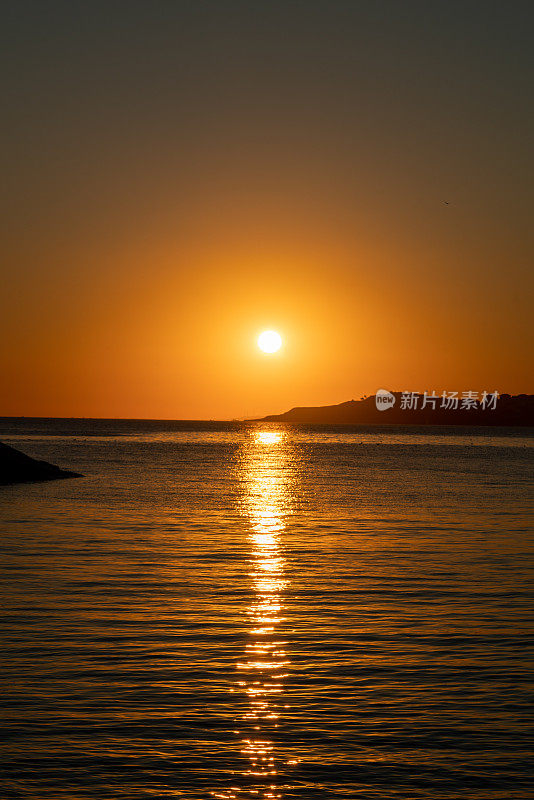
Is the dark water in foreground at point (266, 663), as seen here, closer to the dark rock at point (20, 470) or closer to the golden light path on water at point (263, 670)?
the golden light path on water at point (263, 670)

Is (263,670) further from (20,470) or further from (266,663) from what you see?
(20,470)

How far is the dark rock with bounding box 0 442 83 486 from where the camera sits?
65188 millimetres

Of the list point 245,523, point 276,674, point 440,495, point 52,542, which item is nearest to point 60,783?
point 276,674

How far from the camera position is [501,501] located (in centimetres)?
5262

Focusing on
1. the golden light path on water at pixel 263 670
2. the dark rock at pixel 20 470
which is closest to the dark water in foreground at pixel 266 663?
the golden light path on water at pixel 263 670

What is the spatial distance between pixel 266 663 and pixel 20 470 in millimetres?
53494

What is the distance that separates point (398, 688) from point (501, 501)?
39.7m

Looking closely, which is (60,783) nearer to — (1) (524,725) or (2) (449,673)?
(1) (524,725)

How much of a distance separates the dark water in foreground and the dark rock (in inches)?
1149

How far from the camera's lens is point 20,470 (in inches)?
→ 2618

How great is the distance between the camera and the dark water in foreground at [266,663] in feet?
36.3

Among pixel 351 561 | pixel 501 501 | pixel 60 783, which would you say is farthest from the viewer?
pixel 501 501

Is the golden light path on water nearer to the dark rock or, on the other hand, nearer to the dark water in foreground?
the dark water in foreground

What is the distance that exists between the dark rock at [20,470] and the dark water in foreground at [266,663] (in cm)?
2917
